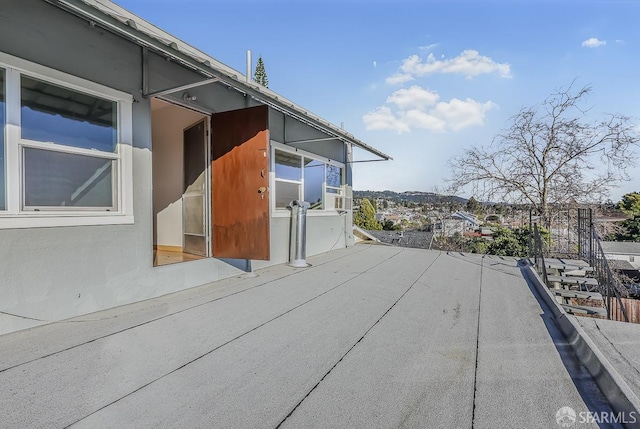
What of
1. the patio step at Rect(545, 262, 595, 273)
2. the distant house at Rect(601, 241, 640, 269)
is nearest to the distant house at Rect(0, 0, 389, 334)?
the patio step at Rect(545, 262, 595, 273)

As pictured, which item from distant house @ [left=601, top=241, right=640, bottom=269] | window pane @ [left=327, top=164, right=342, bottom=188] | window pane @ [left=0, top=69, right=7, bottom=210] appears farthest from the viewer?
distant house @ [left=601, top=241, right=640, bottom=269]

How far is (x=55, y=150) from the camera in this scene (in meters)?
3.08

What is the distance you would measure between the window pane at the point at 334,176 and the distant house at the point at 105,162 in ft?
10.2

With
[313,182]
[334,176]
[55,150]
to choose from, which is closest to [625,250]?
[334,176]

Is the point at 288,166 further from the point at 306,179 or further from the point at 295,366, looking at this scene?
the point at 295,366

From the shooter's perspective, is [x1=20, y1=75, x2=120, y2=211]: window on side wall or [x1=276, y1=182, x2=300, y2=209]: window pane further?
[x1=276, y1=182, x2=300, y2=209]: window pane

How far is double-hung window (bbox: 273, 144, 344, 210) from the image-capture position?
6.59 m

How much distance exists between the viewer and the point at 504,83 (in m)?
9.97

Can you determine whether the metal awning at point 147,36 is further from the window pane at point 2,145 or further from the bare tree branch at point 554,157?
the bare tree branch at point 554,157

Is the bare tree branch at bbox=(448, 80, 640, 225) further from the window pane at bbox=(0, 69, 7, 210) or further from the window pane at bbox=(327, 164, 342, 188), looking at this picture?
the window pane at bbox=(0, 69, 7, 210)

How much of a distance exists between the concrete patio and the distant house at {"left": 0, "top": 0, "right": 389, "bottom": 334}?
44cm

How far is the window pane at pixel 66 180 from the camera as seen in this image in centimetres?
294

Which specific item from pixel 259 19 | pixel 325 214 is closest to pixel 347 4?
pixel 259 19

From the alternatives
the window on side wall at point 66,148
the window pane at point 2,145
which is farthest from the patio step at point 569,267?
the window pane at point 2,145
